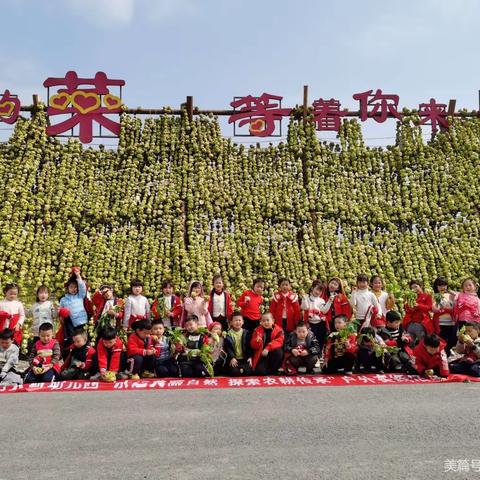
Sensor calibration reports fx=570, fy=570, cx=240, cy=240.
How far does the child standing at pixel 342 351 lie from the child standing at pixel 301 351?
16cm

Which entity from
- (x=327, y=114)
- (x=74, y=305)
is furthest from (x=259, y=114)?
(x=74, y=305)

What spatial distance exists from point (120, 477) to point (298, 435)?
137 centimetres

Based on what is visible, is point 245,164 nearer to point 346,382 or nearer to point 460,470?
point 346,382

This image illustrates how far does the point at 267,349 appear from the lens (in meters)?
6.91

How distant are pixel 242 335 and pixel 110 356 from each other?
1.62m

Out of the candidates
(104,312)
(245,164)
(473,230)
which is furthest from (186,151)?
(473,230)

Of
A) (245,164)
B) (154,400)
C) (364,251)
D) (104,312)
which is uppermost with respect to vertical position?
(245,164)

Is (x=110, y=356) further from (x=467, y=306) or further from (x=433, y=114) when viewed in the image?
(x=433, y=114)

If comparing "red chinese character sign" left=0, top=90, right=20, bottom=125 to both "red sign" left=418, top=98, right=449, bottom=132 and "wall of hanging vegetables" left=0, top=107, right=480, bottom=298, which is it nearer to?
"wall of hanging vegetables" left=0, top=107, right=480, bottom=298

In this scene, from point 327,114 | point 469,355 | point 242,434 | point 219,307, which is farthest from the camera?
point 327,114

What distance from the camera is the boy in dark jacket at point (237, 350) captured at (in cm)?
688

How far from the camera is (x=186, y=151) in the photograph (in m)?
11.3

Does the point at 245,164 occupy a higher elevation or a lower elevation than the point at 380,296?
higher

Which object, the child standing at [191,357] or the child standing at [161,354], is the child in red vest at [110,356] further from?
the child standing at [191,357]
